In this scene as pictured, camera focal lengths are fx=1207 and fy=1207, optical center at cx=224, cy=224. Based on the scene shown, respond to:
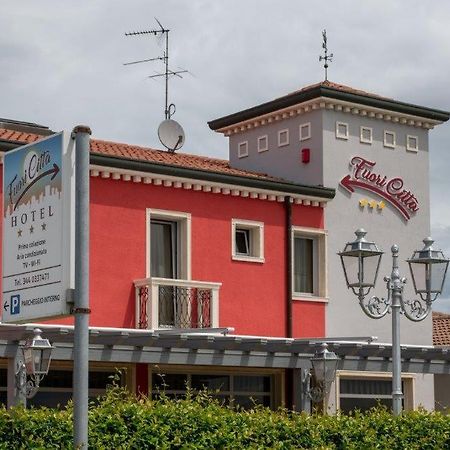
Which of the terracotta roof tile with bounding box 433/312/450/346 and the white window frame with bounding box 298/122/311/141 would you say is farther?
the terracotta roof tile with bounding box 433/312/450/346


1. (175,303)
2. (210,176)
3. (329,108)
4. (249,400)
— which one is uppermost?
(329,108)

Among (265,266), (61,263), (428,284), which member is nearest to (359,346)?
(265,266)

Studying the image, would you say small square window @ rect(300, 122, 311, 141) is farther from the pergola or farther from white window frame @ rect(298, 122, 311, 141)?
the pergola

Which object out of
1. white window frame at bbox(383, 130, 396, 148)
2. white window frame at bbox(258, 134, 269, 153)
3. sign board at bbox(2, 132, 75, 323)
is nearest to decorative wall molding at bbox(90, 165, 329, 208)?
white window frame at bbox(383, 130, 396, 148)

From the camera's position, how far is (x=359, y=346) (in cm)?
2302

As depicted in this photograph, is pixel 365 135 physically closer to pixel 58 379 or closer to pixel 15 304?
pixel 58 379

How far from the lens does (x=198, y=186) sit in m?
24.0

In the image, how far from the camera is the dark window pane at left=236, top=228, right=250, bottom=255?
25.0 m

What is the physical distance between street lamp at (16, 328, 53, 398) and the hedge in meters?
4.81

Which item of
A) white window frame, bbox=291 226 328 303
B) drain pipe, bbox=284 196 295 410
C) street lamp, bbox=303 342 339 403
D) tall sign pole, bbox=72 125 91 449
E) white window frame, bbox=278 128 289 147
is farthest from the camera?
white window frame, bbox=278 128 289 147

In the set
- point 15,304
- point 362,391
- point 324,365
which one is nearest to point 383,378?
point 362,391

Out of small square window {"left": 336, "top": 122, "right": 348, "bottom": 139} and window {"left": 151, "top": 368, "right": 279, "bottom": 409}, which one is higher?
small square window {"left": 336, "top": 122, "right": 348, "bottom": 139}

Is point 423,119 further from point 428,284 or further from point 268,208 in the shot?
point 428,284

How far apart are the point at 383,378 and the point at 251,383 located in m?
3.27
